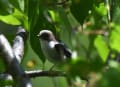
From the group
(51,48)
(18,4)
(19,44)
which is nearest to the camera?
(18,4)

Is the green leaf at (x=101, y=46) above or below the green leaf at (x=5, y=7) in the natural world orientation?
above

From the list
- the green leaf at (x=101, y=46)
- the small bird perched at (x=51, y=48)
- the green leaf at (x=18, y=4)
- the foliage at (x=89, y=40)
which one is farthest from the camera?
the small bird perched at (x=51, y=48)

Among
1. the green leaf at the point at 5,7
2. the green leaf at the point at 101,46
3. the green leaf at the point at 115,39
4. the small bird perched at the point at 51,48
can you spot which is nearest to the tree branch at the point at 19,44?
the small bird perched at the point at 51,48

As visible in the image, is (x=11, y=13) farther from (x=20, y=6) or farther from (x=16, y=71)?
(x=16, y=71)

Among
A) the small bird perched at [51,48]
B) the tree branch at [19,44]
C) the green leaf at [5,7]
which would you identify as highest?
the green leaf at [5,7]

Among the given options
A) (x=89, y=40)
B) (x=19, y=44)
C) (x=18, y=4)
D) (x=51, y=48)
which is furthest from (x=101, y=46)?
(x=51, y=48)

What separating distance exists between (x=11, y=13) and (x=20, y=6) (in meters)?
0.08

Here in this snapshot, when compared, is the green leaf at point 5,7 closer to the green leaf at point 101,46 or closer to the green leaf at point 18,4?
the green leaf at point 18,4

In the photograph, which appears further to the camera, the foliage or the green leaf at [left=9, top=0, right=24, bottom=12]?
the green leaf at [left=9, top=0, right=24, bottom=12]

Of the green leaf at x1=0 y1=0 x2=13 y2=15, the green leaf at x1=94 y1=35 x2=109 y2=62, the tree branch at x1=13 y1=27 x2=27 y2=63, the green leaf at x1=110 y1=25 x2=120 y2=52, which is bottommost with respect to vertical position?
the tree branch at x1=13 y1=27 x2=27 y2=63

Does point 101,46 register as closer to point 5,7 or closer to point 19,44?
point 5,7

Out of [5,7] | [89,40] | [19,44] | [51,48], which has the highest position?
[89,40]

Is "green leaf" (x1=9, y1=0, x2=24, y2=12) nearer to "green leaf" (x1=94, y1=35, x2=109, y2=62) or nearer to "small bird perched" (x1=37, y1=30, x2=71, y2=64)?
"small bird perched" (x1=37, y1=30, x2=71, y2=64)

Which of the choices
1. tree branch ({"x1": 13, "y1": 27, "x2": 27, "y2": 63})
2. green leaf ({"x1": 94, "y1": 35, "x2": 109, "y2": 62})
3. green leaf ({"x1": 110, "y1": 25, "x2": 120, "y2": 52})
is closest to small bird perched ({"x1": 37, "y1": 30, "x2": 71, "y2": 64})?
tree branch ({"x1": 13, "y1": 27, "x2": 27, "y2": 63})
